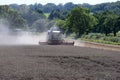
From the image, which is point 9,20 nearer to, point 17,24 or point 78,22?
point 17,24

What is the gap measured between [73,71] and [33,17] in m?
152

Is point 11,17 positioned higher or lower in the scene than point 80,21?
lower

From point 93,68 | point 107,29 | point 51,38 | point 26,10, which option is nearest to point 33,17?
point 26,10

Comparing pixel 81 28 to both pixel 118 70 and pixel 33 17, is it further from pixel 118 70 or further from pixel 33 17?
pixel 33 17

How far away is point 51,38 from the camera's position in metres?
46.8

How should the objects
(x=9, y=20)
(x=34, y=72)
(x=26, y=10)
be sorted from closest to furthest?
(x=34, y=72)
(x=9, y=20)
(x=26, y=10)

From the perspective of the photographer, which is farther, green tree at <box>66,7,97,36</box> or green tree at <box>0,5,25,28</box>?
green tree at <box>0,5,25,28</box>

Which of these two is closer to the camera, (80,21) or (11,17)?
(80,21)

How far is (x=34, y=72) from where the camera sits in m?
16.0

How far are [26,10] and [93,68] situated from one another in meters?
165

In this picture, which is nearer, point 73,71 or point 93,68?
point 73,71

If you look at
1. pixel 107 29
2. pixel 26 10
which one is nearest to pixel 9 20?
pixel 107 29

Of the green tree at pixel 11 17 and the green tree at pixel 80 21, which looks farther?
the green tree at pixel 11 17

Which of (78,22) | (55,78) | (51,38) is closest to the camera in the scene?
(55,78)
